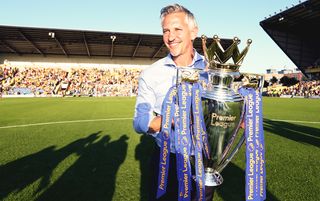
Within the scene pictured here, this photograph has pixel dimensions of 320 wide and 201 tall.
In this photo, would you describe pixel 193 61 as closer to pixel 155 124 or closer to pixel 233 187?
pixel 155 124

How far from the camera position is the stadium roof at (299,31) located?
3479 cm

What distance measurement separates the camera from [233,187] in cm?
359

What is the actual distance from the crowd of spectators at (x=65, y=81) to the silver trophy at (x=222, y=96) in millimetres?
37258

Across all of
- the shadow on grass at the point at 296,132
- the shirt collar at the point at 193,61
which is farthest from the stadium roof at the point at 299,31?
the shirt collar at the point at 193,61

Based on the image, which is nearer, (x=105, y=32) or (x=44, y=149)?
(x=44, y=149)

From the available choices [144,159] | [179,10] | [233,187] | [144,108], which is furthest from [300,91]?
[144,108]

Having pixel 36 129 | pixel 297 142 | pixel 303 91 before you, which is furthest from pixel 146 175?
pixel 303 91

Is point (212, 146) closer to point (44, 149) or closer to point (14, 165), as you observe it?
point (14, 165)

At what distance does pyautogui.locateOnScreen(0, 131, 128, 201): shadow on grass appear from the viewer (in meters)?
3.47

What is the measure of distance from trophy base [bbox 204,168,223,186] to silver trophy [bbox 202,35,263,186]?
0.01 metres

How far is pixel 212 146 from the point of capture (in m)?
1.54

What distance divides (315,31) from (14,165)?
161 ft

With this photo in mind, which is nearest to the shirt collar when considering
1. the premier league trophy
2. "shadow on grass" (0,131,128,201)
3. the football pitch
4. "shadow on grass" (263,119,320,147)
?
the premier league trophy

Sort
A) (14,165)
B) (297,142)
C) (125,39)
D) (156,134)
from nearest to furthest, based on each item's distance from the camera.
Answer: (156,134), (14,165), (297,142), (125,39)
